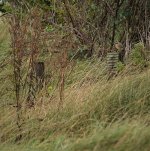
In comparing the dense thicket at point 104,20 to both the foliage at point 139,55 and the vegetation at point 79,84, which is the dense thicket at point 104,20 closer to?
the vegetation at point 79,84

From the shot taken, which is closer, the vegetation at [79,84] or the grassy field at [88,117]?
the grassy field at [88,117]

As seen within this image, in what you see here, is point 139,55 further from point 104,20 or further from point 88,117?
point 88,117

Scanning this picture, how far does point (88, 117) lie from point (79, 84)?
3.55 ft

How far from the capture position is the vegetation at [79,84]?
15.0 ft

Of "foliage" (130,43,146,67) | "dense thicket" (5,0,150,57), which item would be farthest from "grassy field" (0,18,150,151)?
"dense thicket" (5,0,150,57)

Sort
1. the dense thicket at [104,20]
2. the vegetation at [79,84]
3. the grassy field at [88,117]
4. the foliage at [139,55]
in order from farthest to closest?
1. the dense thicket at [104,20]
2. the foliage at [139,55]
3. the vegetation at [79,84]
4. the grassy field at [88,117]

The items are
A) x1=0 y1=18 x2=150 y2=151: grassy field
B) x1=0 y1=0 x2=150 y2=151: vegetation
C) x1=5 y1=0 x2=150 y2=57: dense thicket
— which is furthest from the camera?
x1=5 y1=0 x2=150 y2=57: dense thicket

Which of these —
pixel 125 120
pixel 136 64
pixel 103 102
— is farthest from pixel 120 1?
pixel 125 120

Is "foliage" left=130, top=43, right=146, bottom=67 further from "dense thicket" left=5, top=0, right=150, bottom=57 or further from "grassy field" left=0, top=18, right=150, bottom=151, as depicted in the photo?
"dense thicket" left=5, top=0, right=150, bottom=57

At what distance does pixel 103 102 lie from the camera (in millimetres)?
5441

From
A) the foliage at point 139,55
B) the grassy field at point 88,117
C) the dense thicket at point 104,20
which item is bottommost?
the grassy field at point 88,117

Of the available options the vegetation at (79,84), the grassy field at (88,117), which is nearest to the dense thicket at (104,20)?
the vegetation at (79,84)

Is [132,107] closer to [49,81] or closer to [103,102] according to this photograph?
[103,102]

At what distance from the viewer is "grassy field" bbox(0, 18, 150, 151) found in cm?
426
